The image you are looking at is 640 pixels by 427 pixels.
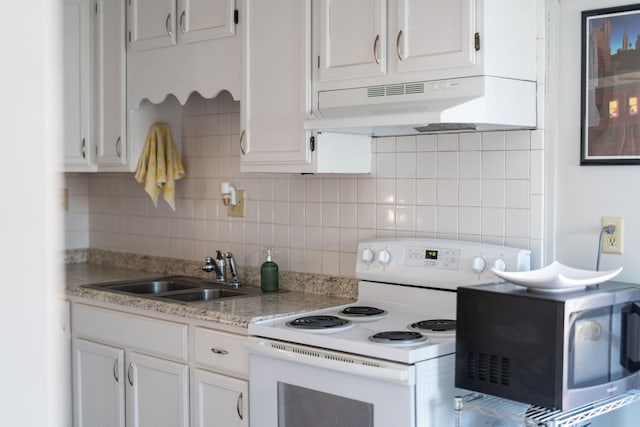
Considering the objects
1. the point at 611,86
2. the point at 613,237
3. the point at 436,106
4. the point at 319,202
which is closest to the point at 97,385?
the point at 319,202

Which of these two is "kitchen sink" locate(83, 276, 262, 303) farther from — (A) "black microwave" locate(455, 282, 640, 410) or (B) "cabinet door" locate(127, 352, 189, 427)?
(A) "black microwave" locate(455, 282, 640, 410)

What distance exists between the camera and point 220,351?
284cm

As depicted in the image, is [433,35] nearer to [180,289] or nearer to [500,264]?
[500,264]

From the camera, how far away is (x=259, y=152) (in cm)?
307

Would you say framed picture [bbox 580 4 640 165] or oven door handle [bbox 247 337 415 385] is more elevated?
framed picture [bbox 580 4 640 165]

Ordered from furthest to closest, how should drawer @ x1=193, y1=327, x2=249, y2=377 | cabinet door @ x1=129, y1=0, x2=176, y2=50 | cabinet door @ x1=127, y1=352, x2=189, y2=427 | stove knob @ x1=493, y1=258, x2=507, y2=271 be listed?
1. cabinet door @ x1=129, y1=0, x2=176, y2=50
2. cabinet door @ x1=127, y1=352, x2=189, y2=427
3. drawer @ x1=193, y1=327, x2=249, y2=377
4. stove knob @ x1=493, y1=258, x2=507, y2=271

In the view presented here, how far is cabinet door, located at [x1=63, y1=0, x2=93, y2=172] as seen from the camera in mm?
3912

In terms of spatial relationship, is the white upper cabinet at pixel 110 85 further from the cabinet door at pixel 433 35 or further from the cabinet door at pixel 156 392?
the cabinet door at pixel 433 35

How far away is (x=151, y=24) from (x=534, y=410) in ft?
7.84

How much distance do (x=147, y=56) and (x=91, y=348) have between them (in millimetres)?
1329

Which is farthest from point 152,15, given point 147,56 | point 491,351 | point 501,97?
point 491,351

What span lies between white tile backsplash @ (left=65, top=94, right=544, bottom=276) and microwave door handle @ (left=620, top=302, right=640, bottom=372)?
0.47 meters

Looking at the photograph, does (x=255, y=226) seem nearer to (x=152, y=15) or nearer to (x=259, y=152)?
(x=259, y=152)

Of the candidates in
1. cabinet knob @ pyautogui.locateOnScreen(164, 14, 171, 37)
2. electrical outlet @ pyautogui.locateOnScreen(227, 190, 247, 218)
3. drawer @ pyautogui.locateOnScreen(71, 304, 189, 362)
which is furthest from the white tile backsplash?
drawer @ pyautogui.locateOnScreen(71, 304, 189, 362)
